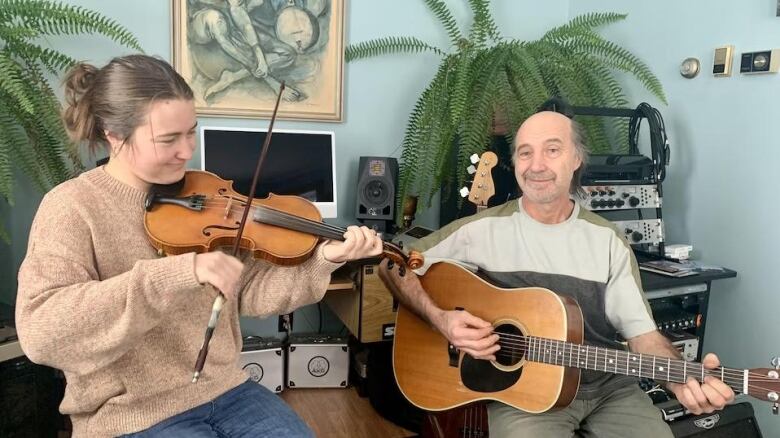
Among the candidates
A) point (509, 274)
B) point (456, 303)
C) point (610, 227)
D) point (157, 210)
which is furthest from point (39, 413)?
point (610, 227)

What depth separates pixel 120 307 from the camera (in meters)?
0.95

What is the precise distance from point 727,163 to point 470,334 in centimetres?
134

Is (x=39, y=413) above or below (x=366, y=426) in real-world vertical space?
above

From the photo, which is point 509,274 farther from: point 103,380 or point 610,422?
point 103,380

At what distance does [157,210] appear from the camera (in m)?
1.18

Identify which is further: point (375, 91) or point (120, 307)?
point (375, 91)

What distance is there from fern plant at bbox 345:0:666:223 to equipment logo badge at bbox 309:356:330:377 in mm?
736

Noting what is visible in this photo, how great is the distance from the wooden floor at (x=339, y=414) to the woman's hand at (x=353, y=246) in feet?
3.69

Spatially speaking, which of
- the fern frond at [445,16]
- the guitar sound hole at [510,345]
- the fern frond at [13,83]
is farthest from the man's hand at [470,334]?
the fern frond at [445,16]

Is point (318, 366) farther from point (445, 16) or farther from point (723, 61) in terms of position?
point (723, 61)

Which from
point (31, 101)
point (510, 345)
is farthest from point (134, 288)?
point (31, 101)

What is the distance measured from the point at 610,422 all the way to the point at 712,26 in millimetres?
1580

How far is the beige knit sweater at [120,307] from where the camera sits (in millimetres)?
948

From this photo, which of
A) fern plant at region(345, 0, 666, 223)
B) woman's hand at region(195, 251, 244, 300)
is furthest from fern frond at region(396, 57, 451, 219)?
woman's hand at region(195, 251, 244, 300)
